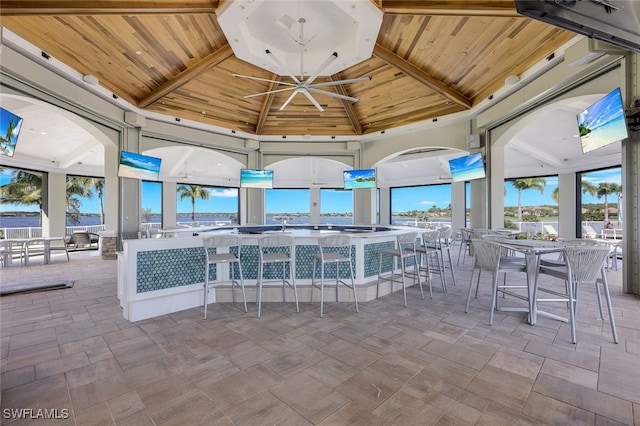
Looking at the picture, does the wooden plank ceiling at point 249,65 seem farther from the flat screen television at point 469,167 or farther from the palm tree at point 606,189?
the palm tree at point 606,189

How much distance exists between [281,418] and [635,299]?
496cm

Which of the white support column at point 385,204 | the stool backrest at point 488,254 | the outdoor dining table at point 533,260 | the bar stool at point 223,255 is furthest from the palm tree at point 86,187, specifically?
Result: the outdoor dining table at point 533,260

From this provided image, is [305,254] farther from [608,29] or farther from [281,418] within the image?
[608,29]

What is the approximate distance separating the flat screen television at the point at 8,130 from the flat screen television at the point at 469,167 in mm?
8496

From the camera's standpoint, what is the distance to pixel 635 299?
3736 millimetres

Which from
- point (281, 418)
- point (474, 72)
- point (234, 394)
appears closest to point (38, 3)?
point (234, 394)

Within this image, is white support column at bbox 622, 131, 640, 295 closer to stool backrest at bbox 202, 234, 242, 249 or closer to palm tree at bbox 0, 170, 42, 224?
stool backrest at bbox 202, 234, 242, 249

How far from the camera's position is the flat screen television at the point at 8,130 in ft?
12.8

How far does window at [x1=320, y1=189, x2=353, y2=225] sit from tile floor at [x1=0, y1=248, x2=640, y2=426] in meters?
11.2

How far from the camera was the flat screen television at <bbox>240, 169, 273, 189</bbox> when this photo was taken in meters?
7.91

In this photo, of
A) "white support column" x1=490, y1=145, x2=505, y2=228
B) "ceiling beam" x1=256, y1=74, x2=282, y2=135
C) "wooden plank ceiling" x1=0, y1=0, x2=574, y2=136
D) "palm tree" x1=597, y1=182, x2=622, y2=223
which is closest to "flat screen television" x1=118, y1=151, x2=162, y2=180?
"wooden plank ceiling" x1=0, y1=0, x2=574, y2=136

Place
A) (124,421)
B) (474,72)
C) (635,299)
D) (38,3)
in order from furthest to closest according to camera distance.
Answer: (474,72) < (635,299) < (38,3) < (124,421)

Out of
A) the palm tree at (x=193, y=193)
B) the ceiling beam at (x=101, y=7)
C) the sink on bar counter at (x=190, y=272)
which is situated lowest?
the sink on bar counter at (x=190, y=272)

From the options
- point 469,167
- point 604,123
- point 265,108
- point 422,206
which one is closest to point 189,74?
point 265,108
